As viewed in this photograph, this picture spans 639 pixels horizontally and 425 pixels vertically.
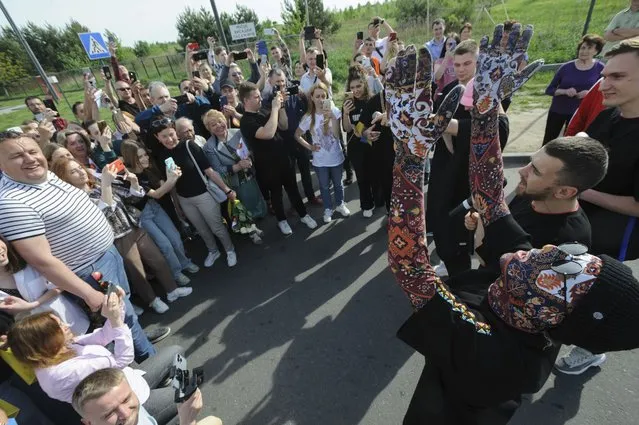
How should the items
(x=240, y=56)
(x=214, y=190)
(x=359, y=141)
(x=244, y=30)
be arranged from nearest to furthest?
(x=214, y=190), (x=359, y=141), (x=240, y=56), (x=244, y=30)

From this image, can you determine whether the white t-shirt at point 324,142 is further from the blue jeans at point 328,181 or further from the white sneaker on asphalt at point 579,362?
the white sneaker on asphalt at point 579,362

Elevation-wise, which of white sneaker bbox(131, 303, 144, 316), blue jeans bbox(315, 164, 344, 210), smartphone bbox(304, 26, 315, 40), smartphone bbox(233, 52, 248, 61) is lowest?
white sneaker bbox(131, 303, 144, 316)

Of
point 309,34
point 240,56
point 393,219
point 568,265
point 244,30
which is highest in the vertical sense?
point 244,30

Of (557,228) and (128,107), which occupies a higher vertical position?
(128,107)

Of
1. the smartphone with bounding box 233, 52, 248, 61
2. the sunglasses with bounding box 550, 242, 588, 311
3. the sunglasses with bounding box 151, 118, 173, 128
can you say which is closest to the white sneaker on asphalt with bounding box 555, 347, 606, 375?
the sunglasses with bounding box 550, 242, 588, 311

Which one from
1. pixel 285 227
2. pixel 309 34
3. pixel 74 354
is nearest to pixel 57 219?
pixel 74 354

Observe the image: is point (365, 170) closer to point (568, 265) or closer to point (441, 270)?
point (441, 270)

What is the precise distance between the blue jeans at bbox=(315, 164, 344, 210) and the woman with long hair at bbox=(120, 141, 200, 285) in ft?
6.28

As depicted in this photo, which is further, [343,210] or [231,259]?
[343,210]

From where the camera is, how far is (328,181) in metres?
4.63

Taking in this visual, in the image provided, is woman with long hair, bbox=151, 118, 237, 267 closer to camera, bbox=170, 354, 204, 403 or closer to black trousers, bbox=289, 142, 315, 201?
black trousers, bbox=289, 142, 315, 201

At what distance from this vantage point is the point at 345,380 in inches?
102

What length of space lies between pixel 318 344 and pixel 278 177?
7.44 ft

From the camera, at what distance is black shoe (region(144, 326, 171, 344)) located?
3324 mm
